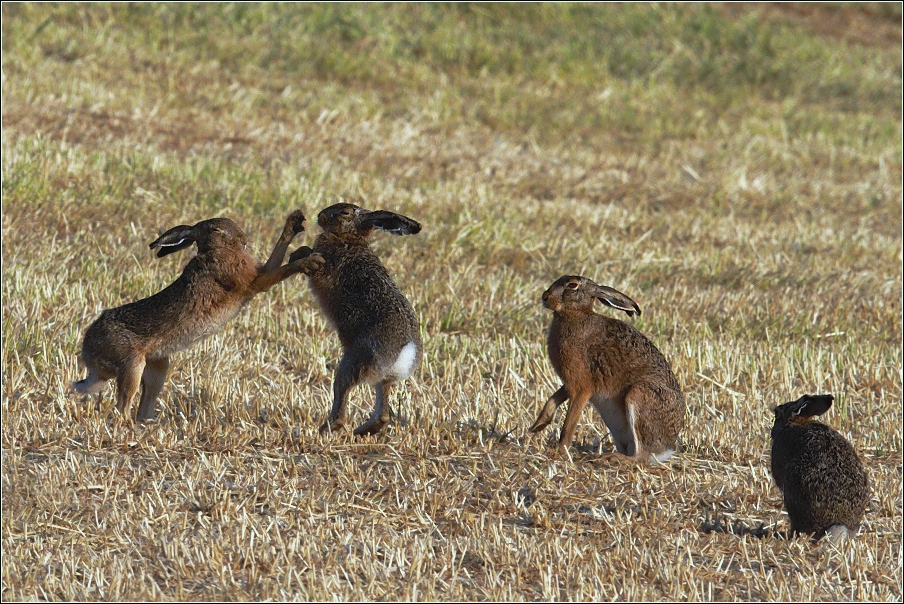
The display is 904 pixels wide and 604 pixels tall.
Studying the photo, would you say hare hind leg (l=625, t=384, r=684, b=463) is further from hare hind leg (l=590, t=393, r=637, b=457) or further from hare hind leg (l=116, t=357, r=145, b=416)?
hare hind leg (l=116, t=357, r=145, b=416)

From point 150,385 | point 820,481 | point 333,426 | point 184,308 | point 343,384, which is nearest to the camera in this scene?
point 820,481

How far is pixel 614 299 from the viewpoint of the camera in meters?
5.93

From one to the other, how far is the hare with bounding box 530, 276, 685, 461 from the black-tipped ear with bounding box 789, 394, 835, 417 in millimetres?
647

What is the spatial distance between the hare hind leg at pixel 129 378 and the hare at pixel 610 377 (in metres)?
1.97

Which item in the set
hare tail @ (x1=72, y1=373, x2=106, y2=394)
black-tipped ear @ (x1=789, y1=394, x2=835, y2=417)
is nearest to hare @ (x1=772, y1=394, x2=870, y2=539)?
black-tipped ear @ (x1=789, y1=394, x2=835, y2=417)

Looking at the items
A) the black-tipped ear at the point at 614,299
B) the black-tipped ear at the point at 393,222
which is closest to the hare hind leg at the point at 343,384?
the black-tipped ear at the point at 393,222

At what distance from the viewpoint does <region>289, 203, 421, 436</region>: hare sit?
18.5 feet

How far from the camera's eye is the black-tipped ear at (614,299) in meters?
5.89

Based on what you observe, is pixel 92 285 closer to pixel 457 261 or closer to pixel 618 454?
pixel 457 261

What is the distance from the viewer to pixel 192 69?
54.9 ft

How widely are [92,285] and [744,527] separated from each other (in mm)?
4859

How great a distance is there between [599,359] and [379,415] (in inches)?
45.2

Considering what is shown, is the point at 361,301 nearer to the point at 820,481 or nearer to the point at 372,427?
the point at 372,427

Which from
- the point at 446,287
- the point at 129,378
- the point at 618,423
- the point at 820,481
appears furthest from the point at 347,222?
the point at 446,287
